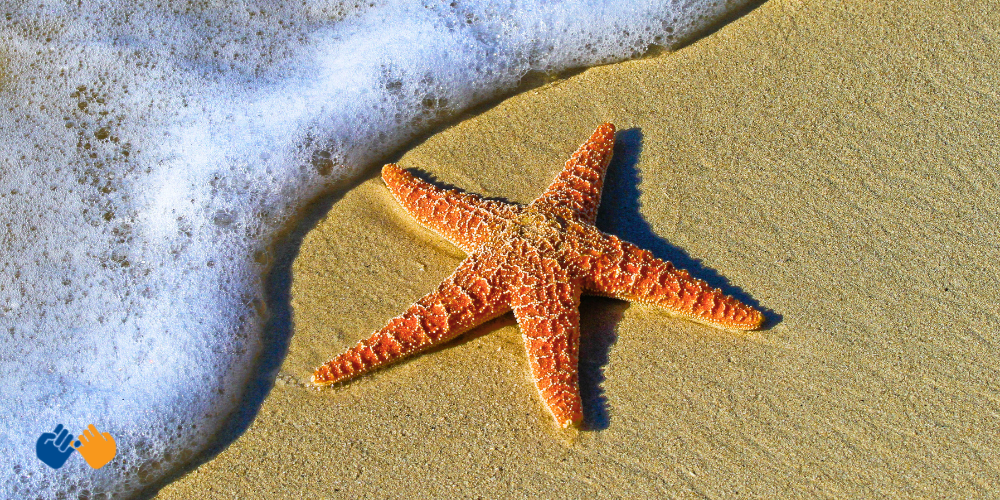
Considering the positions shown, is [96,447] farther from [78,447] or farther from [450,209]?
[450,209]

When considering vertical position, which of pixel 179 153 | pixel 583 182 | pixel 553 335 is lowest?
pixel 553 335

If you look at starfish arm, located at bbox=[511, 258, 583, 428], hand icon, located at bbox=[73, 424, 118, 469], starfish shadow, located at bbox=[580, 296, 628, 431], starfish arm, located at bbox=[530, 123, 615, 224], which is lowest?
starfish shadow, located at bbox=[580, 296, 628, 431]

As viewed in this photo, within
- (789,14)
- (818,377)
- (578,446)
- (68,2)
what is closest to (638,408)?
(578,446)

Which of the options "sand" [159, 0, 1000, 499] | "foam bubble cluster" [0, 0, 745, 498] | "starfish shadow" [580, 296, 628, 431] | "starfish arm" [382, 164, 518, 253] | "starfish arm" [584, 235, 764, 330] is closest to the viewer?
"sand" [159, 0, 1000, 499]

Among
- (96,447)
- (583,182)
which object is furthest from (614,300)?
(96,447)

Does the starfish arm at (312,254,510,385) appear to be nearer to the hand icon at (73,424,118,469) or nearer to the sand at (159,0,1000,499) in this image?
the sand at (159,0,1000,499)

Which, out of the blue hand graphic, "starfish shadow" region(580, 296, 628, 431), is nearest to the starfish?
"starfish shadow" region(580, 296, 628, 431)
